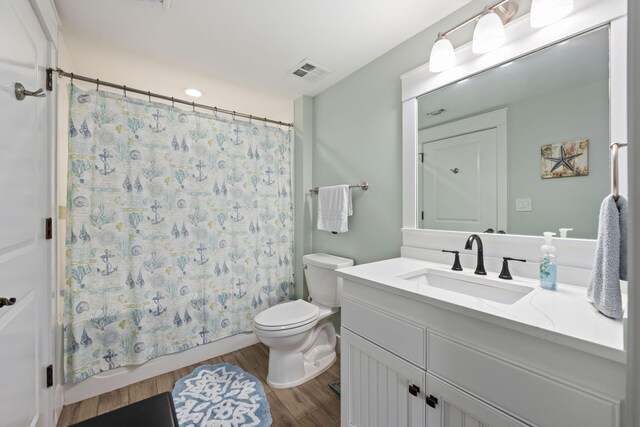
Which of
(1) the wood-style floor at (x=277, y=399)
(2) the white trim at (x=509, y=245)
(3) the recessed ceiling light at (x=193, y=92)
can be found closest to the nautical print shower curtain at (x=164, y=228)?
(1) the wood-style floor at (x=277, y=399)

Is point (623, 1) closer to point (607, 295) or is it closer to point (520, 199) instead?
point (520, 199)

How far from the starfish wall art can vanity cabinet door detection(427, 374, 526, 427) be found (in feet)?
3.05

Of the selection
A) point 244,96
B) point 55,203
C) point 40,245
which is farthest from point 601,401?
point 244,96

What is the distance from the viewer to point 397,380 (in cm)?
102

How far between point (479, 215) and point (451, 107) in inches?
23.7

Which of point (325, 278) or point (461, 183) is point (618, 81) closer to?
point (461, 183)

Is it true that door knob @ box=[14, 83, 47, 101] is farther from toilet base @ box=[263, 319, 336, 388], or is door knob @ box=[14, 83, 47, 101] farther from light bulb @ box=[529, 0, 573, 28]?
light bulb @ box=[529, 0, 573, 28]

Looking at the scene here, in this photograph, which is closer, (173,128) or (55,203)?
(55,203)

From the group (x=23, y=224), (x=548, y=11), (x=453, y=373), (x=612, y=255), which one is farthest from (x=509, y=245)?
(x=23, y=224)

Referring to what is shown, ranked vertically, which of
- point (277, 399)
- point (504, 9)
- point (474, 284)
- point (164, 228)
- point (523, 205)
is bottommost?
point (277, 399)

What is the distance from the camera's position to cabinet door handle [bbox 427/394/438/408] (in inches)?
35.1

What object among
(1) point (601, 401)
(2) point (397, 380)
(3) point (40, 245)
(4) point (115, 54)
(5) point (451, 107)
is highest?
(4) point (115, 54)

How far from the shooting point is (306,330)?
5.67 ft

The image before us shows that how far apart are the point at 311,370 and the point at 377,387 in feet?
2.88
